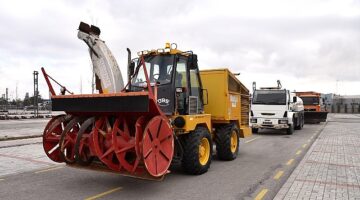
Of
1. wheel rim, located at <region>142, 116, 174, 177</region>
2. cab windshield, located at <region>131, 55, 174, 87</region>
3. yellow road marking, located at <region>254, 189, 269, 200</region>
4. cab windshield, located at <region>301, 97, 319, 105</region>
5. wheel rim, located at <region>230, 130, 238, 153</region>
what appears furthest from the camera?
cab windshield, located at <region>301, 97, 319, 105</region>

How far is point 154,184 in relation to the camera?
7.36m

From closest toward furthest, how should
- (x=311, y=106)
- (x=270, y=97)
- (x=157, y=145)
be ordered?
(x=157, y=145), (x=270, y=97), (x=311, y=106)

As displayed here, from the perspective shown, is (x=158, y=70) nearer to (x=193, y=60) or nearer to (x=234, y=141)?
(x=193, y=60)

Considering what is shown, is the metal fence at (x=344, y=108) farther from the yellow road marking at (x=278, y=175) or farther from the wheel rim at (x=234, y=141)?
the yellow road marking at (x=278, y=175)

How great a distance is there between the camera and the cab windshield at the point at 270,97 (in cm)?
1911

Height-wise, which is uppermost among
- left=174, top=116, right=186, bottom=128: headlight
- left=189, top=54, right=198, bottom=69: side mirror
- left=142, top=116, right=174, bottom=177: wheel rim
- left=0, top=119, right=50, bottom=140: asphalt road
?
left=189, top=54, right=198, bottom=69: side mirror

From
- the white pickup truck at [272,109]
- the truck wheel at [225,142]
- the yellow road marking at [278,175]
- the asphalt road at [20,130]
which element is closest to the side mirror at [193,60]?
the truck wheel at [225,142]

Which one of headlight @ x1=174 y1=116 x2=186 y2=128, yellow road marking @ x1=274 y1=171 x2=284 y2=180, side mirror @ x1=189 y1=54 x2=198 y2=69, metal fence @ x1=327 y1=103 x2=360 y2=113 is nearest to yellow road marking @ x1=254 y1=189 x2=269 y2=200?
yellow road marking @ x1=274 y1=171 x2=284 y2=180

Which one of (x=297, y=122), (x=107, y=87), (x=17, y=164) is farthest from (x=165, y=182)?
(x=297, y=122)

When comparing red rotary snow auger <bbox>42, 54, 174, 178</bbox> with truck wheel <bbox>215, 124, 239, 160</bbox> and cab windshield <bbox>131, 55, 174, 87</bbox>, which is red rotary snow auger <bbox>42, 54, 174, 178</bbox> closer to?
cab windshield <bbox>131, 55, 174, 87</bbox>

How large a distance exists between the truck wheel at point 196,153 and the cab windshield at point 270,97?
37.8ft

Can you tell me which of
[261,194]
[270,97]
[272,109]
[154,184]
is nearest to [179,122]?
[154,184]

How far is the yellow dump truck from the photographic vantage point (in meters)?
6.43

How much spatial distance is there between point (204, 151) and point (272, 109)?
1143 centimetres
